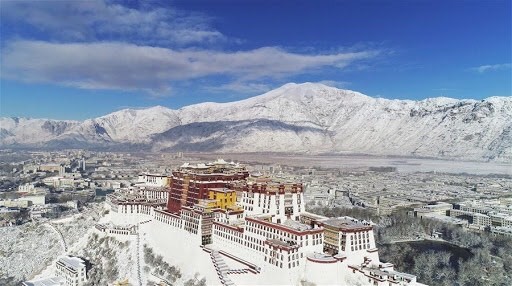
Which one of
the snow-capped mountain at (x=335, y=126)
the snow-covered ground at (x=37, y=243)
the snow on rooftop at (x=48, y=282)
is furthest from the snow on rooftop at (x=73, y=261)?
the snow-capped mountain at (x=335, y=126)

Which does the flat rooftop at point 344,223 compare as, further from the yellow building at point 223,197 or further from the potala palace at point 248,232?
the yellow building at point 223,197

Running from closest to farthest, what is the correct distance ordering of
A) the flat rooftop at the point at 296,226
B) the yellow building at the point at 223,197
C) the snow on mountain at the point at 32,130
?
the flat rooftop at the point at 296,226 < the yellow building at the point at 223,197 < the snow on mountain at the point at 32,130

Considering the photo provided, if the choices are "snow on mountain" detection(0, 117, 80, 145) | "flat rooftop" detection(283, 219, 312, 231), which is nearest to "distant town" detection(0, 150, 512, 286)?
"flat rooftop" detection(283, 219, 312, 231)

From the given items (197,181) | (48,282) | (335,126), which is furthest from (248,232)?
(335,126)

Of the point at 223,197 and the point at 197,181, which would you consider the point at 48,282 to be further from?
the point at 223,197

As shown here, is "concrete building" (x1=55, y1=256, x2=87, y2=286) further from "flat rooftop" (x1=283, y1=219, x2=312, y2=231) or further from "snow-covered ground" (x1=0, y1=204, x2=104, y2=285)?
"flat rooftop" (x1=283, y1=219, x2=312, y2=231)
